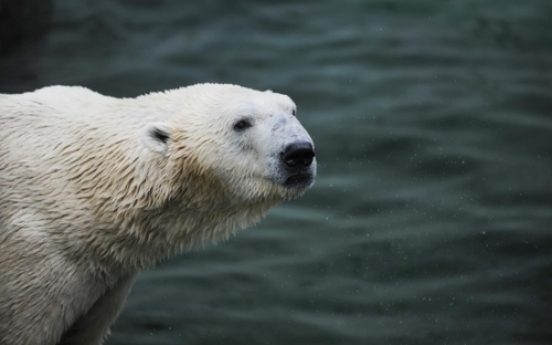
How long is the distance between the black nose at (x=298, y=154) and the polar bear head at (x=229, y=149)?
0.13 ft

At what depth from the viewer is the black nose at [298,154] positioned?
4.18 metres

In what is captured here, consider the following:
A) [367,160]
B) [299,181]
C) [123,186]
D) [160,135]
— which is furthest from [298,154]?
[367,160]

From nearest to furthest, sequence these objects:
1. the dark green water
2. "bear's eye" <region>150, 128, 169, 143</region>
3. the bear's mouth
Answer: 1. the bear's mouth
2. "bear's eye" <region>150, 128, 169, 143</region>
3. the dark green water

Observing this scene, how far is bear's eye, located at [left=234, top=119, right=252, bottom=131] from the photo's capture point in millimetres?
4375

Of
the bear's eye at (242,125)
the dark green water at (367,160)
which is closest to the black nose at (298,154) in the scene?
the bear's eye at (242,125)

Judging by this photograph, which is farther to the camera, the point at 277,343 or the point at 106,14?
the point at 106,14

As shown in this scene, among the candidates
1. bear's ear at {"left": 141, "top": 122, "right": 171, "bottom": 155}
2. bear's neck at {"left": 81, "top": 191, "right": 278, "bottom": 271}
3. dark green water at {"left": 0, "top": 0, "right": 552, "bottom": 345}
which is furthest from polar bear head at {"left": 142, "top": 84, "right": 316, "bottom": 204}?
dark green water at {"left": 0, "top": 0, "right": 552, "bottom": 345}

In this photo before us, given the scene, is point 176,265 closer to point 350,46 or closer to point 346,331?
point 346,331

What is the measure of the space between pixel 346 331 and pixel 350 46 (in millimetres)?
4069

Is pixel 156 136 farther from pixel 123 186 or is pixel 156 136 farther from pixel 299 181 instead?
pixel 299 181

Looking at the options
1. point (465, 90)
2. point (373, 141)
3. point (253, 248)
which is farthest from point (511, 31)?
point (253, 248)

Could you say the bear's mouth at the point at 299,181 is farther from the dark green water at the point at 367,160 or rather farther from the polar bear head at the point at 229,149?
the dark green water at the point at 367,160

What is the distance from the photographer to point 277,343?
6.11 metres

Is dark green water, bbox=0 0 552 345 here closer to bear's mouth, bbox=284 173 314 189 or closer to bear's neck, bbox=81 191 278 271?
bear's neck, bbox=81 191 278 271
